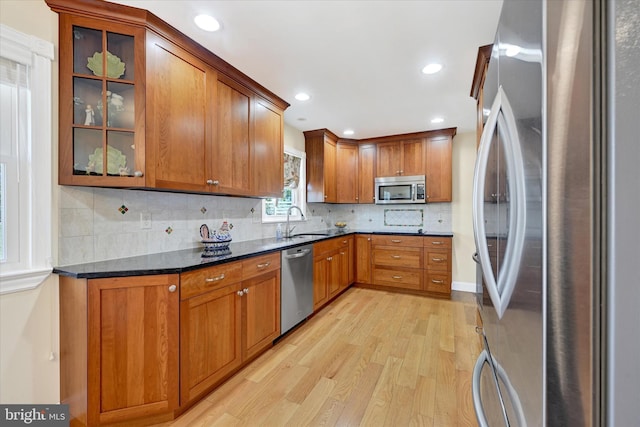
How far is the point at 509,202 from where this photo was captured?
28.9 inches

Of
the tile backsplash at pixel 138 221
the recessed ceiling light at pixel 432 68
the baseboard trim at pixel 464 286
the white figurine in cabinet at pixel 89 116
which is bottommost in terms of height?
the baseboard trim at pixel 464 286

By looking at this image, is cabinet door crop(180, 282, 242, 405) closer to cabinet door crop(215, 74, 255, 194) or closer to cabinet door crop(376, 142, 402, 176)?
cabinet door crop(215, 74, 255, 194)

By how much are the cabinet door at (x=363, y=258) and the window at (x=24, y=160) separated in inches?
142

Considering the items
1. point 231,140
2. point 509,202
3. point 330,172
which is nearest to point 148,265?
point 231,140

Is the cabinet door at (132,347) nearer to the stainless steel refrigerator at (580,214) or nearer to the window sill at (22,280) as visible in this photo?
the window sill at (22,280)

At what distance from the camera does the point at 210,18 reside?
5.57 feet

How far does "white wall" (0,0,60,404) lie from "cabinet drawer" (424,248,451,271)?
3887 millimetres

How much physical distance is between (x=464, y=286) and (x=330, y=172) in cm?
277

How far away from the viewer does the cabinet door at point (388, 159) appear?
441 centimetres

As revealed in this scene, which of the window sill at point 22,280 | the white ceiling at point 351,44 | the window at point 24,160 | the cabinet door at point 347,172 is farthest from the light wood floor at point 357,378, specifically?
the white ceiling at point 351,44

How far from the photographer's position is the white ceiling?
1.61m

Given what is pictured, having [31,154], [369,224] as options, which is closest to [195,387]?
[31,154]

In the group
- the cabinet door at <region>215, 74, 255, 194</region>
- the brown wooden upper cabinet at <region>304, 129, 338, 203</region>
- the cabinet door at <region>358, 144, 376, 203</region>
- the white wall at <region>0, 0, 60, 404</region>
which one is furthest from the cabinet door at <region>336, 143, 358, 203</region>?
the white wall at <region>0, 0, 60, 404</region>

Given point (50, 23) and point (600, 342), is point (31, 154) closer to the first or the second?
point (50, 23)
